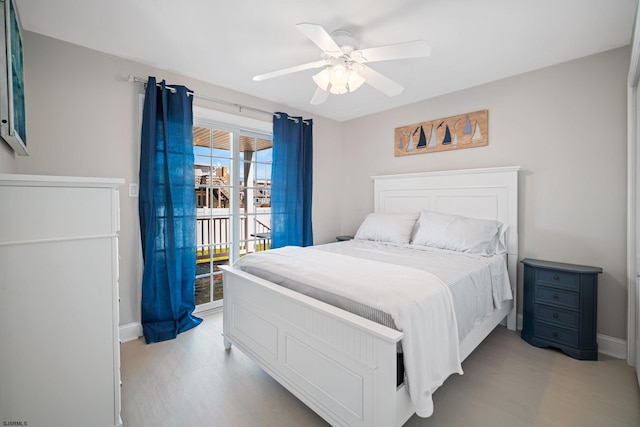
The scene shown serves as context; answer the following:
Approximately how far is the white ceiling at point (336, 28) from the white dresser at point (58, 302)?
1.35m

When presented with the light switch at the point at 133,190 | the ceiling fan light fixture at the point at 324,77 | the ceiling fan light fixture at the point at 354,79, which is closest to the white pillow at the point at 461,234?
the ceiling fan light fixture at the point at 354,79

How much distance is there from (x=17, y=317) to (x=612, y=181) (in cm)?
381

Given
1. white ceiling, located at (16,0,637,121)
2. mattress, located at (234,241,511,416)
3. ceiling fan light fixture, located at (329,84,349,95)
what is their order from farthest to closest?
ceiling fan light fixture, located at (329,84,349,95)
white ceiling, located at (16,0,637,121)
mattress, located at (234,241,511,416)

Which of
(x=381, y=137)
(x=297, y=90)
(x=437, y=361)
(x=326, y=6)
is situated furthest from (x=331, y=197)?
(x=437, y=361)

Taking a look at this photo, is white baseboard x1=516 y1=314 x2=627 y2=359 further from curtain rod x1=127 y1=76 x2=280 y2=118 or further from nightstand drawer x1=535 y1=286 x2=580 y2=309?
curtain rod x1=127 y1=76 x2=280 y2=118

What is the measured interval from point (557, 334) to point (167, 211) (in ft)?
11.3

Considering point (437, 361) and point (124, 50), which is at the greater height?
point (124, 50)

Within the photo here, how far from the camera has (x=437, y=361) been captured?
1.43 metres

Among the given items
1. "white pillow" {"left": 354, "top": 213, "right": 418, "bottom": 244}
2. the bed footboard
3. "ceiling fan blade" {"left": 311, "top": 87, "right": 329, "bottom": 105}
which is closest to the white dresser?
the bed footboard

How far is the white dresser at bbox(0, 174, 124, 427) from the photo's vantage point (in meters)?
1.22

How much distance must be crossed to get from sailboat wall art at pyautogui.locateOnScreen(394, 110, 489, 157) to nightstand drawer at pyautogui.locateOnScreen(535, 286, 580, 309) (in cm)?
149

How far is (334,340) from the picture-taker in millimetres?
Result: 1459

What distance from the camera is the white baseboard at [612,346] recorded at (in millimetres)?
2268

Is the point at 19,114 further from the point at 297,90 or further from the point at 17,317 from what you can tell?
the point at 297,90
